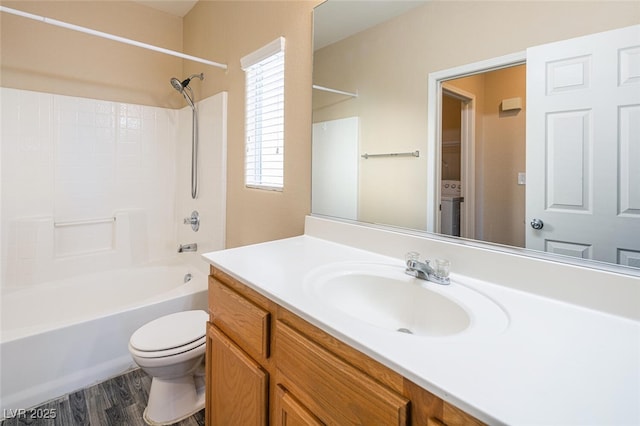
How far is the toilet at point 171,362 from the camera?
1.43 metres

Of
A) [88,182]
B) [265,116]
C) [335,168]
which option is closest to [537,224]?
[335,168]

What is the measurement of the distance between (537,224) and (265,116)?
147 cm

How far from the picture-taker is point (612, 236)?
2.56 ft

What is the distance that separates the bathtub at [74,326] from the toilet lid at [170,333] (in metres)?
0.34

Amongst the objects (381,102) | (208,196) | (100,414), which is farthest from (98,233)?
(381,102)

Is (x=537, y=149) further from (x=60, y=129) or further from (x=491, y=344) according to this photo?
(x=60, y=129)

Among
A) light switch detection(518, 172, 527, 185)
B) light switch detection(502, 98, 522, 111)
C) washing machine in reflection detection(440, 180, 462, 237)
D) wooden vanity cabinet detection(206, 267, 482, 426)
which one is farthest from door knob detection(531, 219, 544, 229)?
wooden vanity cabinet detection(206, 267, 482, 426)

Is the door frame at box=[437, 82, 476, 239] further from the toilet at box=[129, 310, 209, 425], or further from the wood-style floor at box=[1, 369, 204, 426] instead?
the wood-style floor at box=[1, 369, 204, 426]

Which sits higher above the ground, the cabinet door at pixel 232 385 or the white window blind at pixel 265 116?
the white window blind at pixel 265 116

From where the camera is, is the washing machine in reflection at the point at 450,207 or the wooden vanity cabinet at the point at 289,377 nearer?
the wooden vanity cabinet at the point at 289,377

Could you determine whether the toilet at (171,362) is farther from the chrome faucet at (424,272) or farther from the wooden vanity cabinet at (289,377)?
the chrome faucet at (424,272)

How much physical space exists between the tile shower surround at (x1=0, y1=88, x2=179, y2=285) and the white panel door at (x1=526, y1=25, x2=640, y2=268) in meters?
2.72

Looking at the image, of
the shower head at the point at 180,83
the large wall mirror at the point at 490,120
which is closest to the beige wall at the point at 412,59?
the large wall mirror at the point at 490,120

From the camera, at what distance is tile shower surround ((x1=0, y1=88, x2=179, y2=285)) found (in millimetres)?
2080
